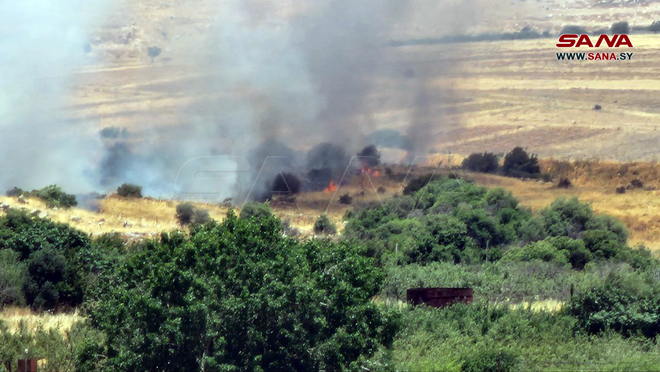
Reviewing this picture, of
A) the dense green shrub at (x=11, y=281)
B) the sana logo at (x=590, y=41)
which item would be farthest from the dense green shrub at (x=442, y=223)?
the sana logo at (x=590, y=41)

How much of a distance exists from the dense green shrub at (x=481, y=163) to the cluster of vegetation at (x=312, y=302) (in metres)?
17.5

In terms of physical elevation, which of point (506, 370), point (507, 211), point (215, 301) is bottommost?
point (506, 370)

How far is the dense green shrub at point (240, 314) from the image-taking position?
2180 cm

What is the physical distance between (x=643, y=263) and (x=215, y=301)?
78.1 ft

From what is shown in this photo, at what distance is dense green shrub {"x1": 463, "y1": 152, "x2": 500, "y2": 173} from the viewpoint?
62688 mm

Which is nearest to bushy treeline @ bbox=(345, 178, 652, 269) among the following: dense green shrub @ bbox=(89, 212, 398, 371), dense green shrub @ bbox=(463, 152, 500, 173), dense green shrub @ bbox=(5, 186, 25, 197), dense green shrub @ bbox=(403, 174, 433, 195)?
dense green shrub @ bbox=(403, 174, 433, 195)

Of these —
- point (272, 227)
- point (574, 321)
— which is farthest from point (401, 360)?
point (574, 321)

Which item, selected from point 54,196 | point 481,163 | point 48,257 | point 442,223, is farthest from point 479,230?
point 48,257

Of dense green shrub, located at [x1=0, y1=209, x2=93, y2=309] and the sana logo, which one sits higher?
the sana logo

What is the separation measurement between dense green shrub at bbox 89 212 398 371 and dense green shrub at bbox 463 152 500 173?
131 feet

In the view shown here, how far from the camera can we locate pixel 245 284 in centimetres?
2245

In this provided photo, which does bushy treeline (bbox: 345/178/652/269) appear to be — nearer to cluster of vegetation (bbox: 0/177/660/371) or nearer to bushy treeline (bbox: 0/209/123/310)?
cluster of vegetation (bbox: 0/177/660/371)

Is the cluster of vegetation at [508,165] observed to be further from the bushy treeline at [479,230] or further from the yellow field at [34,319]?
the yellow field at [34,319]

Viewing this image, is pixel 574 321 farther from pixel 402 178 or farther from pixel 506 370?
pixel 402 178
